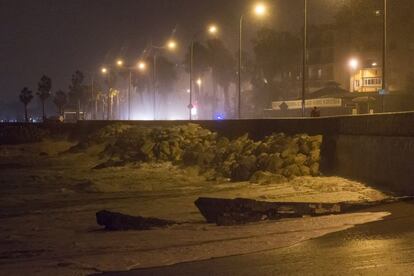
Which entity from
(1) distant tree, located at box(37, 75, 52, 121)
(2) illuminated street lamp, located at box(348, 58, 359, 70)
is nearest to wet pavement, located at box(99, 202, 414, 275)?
(2) illuminated street lamp, located at box(348, 58, 359, 70)

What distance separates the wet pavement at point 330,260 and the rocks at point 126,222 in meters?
4.37

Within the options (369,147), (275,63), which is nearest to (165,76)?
(275,63)

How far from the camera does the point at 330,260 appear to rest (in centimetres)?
964

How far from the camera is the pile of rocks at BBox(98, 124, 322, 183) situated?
24.4m

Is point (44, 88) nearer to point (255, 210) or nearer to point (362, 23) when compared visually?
point (362, 23)

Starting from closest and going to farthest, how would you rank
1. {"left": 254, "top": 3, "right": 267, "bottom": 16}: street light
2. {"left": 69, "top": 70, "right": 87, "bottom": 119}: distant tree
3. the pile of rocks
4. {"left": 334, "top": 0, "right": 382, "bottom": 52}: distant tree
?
the pile of rocks < {"left": 254, "top": 3, "right": 267, "bottom": 16}: street light < {"left": 334, "top": 0, "right": 382, "bottom": 52}: distant tree < {"left": 69, "top": 70, "right": 87, "bottom": 119}: distant tree

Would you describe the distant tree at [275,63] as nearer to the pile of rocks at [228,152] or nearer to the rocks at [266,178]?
the pile of rocks at [228,152]

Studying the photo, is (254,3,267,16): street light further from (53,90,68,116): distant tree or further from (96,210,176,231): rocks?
(53,90,68,116): distant tree

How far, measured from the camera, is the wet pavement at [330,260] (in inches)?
356

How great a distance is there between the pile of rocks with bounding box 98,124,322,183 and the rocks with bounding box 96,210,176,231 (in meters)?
9.05

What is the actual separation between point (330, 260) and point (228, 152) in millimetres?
21961

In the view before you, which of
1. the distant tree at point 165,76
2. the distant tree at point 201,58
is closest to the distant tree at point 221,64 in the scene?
the distant tree at point 201,58

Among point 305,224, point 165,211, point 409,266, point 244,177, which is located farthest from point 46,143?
point 409,266

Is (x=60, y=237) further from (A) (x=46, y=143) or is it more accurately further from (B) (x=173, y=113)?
(B) (x=173, y=113)
